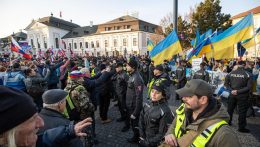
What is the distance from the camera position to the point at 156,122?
2.88m

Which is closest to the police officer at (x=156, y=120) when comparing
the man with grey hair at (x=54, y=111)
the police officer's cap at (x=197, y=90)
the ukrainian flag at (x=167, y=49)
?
the police officer's cap at (x=197, y=90)

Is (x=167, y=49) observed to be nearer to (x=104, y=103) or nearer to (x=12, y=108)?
(x=104, y=103)

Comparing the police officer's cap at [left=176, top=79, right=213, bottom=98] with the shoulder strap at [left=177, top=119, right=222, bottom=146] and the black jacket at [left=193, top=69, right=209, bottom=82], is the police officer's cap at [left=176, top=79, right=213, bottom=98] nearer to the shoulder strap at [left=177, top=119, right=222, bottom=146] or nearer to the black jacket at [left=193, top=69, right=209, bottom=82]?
the shoulder strap at [left=177, top=119, right=222, bottom=146]

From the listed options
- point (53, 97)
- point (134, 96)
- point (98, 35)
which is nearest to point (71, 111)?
point (53, 97)

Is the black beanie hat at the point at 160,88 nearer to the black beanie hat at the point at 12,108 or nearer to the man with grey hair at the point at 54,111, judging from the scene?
the man with grey hair at the point at 54,111

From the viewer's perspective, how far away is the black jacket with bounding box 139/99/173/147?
2.77 m

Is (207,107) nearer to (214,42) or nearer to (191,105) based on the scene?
(191,105)

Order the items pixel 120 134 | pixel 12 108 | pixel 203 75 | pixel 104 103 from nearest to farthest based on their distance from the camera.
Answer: pixel 12 108, pixel 120 134, pixel 104 103, pixel 203 75

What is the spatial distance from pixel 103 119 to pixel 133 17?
4909cm

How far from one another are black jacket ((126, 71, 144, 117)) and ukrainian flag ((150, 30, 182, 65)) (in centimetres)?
176

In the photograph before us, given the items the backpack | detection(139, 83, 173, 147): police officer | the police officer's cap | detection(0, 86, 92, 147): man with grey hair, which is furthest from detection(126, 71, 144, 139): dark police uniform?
detection(0, 86, 92, 147): man with grey hair

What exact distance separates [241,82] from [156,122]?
355 centimetres

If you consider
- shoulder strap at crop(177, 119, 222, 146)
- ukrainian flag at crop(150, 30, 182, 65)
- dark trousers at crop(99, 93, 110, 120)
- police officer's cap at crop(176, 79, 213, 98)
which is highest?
ukrainian flag at crop(150, 30, 182, 65)

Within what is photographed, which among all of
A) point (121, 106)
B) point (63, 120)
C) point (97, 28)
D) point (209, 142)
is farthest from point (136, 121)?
point (97, 28)
